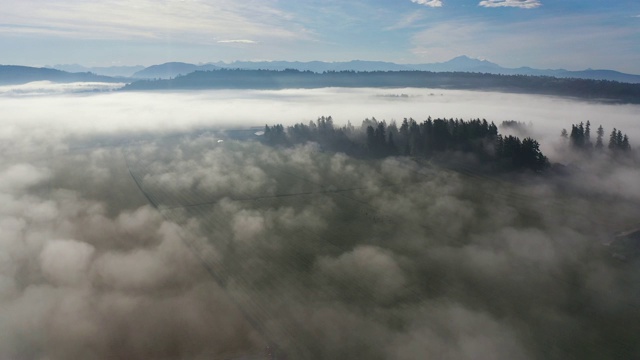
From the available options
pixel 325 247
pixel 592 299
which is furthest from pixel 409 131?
pixel 592 299

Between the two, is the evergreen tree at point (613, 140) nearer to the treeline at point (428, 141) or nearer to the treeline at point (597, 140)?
the treeline at point (597, 140)

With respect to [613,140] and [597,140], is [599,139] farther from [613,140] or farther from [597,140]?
[613,140]

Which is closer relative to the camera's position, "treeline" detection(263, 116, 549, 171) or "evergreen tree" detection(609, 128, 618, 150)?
"treeline" detection(263, 116, 549, 171)

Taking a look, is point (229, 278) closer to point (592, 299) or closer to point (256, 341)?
point (256, 341)

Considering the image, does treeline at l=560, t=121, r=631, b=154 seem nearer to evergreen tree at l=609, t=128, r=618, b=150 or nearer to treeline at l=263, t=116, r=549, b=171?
evergreen tree at l=609, t=128, r=618, b=150

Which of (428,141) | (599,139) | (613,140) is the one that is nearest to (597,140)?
(599,139)

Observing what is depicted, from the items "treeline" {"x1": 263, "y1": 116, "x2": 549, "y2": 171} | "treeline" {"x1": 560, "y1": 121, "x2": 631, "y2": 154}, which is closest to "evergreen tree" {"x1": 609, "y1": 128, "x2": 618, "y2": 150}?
"treeline" {"x1": 560, "y1": 121, "x2": 631, "y2": 154}

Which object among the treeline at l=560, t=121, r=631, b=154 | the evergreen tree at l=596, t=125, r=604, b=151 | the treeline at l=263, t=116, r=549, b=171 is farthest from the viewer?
the evergreen tree at l=596, t=125, r=604, b=151
